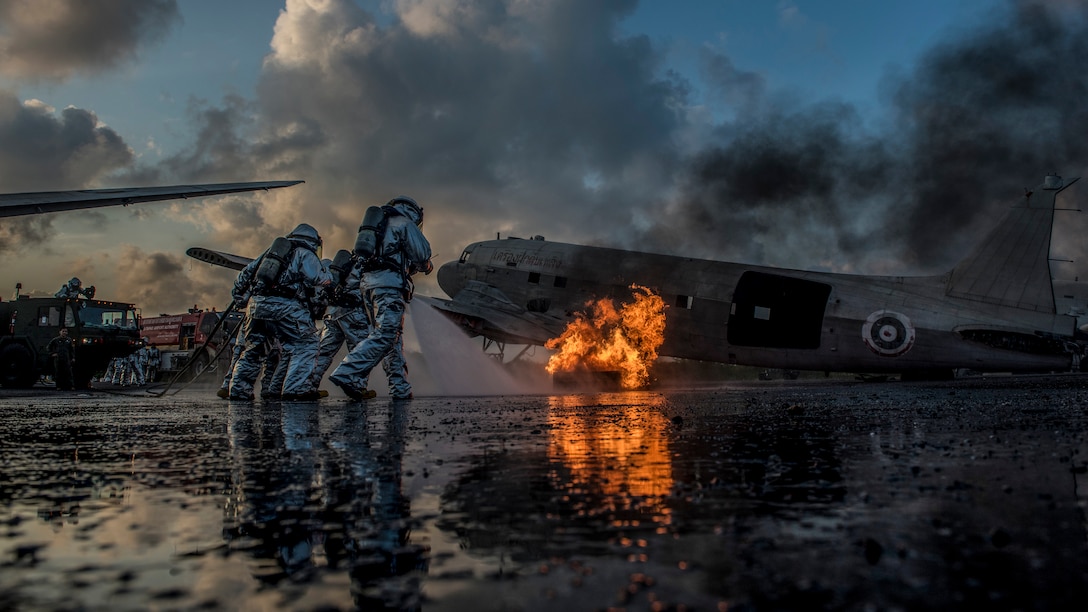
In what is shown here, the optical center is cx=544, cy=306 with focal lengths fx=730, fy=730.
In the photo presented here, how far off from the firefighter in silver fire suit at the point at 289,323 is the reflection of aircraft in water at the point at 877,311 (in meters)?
9.31

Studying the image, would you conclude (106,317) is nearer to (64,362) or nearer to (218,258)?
(64,362)

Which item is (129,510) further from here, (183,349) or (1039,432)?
(183,349)

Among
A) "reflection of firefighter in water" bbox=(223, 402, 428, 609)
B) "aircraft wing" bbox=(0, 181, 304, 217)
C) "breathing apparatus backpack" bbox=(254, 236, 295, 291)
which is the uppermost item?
"aircraft wing" bbox=(0, 181, 304, 217)

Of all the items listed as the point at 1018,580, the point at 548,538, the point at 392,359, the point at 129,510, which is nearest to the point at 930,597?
the point at 1018,580

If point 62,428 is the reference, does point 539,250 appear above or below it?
above

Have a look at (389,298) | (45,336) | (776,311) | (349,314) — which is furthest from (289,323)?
(45,336)

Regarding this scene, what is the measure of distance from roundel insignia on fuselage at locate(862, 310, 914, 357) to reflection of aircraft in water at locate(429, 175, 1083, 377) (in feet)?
0.08

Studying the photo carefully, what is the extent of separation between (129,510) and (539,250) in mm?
20105

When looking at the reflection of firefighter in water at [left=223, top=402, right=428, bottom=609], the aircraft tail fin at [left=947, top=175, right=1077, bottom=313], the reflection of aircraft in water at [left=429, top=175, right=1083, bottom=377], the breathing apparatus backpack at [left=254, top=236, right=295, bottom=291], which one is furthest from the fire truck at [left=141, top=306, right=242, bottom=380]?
the reflection of firefighter in water at [left=223, top=402, right=428, bottom=609]

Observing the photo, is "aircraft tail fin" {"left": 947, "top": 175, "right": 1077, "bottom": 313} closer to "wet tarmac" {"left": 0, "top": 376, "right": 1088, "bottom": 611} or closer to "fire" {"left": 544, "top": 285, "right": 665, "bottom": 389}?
"fire" {"left": 544, "top": 285, "right": 665, "bottom": 389}

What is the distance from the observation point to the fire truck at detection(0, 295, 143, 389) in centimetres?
2238

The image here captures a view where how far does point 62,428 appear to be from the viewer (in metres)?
6.01

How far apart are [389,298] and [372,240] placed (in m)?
0.85

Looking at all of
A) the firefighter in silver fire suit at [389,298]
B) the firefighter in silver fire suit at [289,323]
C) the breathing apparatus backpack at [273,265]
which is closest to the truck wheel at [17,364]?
the firefighter in silver fire suit at [289,323]
